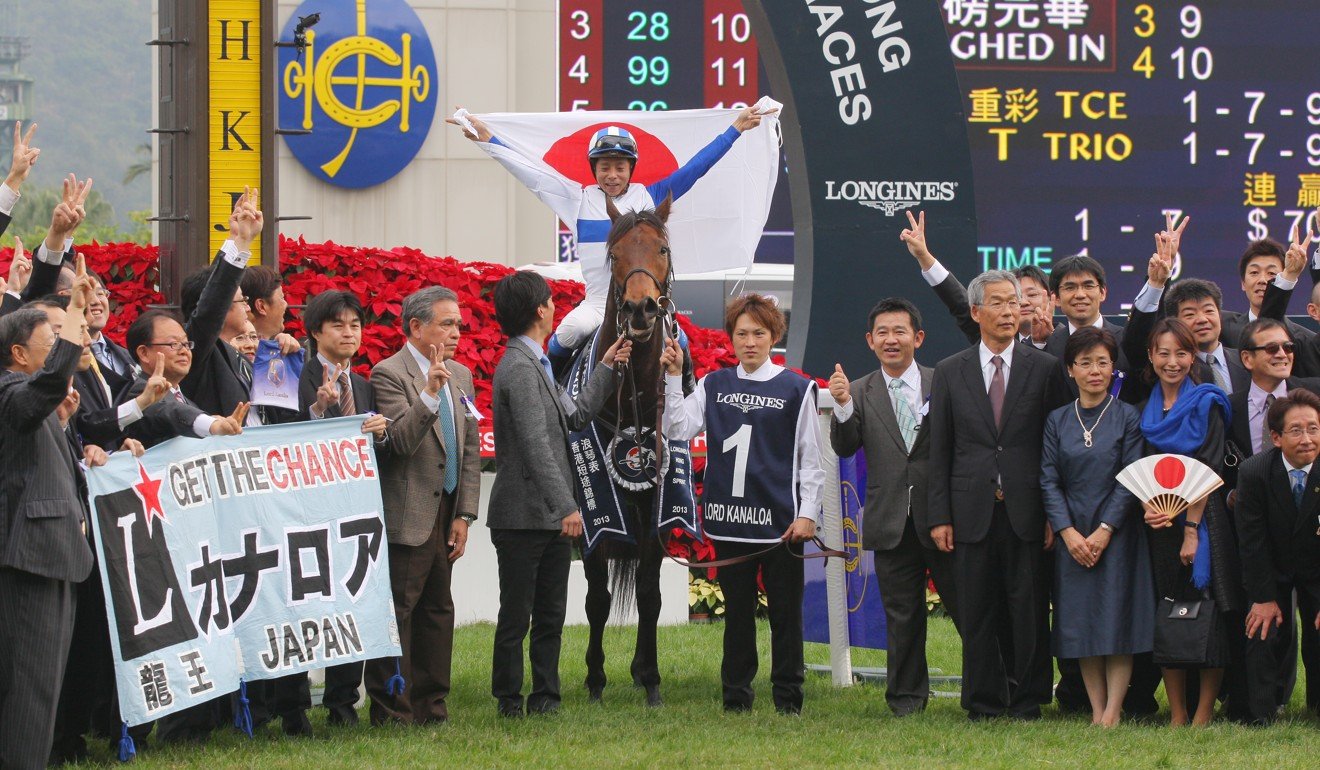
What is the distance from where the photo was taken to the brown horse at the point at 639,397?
7418 mm

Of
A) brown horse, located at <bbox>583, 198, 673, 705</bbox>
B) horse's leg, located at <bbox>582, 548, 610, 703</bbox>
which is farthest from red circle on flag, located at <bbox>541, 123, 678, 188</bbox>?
horse's leg, located at <bbox>582, 548, 610, 703</bbox>

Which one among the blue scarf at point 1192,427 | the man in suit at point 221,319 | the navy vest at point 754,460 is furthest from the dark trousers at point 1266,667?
the man in suit at point 221,319

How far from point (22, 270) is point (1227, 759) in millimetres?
4868

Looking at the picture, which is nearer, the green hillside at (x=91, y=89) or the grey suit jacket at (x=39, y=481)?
the grey suit jacket at (x=39, y=481)

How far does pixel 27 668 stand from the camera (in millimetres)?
5609

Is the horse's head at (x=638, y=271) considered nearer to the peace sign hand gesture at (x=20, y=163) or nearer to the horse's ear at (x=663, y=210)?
the horse's ear at (x=663, y=210)

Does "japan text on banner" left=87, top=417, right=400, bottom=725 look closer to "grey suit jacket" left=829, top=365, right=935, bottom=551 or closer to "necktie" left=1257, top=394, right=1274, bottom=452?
"grey suit jacket" left=829, top=365, right=935, bottom=551

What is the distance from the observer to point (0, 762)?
563 cm

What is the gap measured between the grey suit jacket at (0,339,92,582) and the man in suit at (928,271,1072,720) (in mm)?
3336

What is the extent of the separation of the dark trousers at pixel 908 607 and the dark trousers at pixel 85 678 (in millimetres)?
2960

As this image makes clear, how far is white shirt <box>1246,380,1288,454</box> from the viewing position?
23.4 ft

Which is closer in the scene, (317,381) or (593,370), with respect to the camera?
(317,381)

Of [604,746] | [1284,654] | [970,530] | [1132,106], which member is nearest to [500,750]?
[604,746]

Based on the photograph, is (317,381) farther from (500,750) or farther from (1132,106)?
(1132,106)
